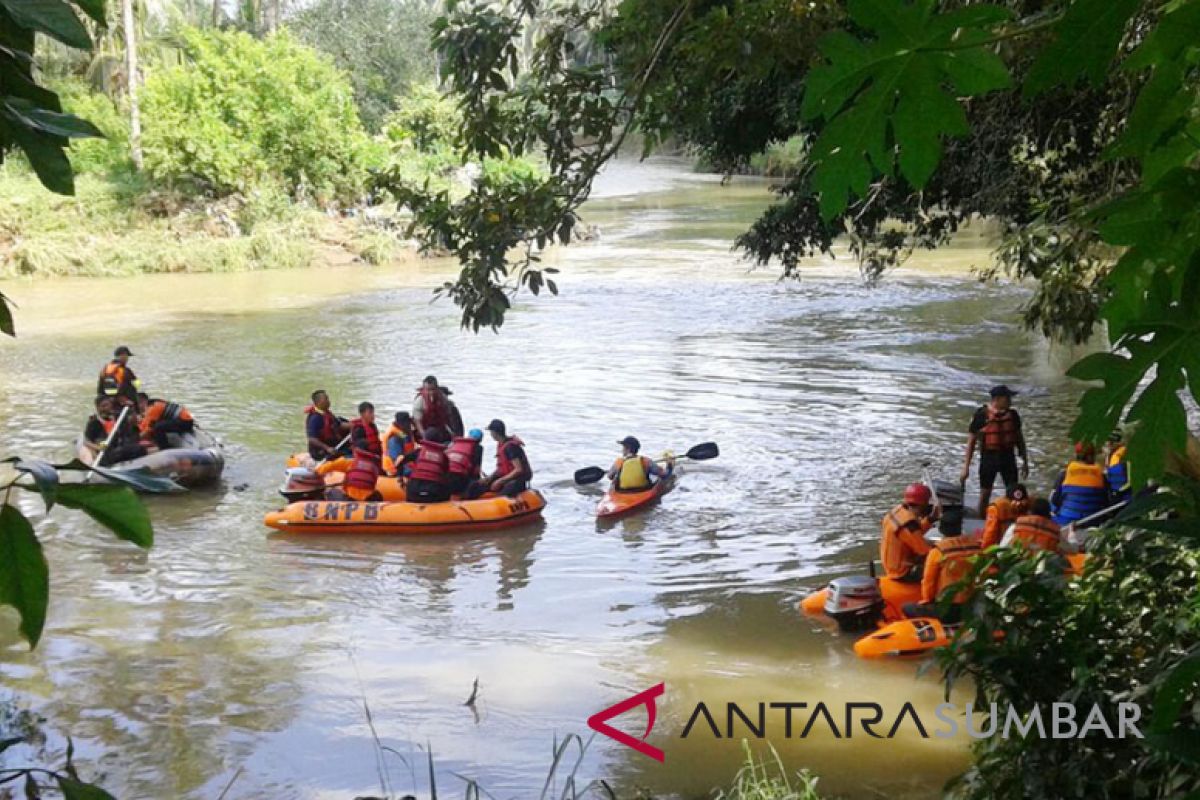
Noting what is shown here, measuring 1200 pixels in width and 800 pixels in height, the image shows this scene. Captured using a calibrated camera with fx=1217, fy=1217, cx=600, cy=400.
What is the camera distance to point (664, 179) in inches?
2322

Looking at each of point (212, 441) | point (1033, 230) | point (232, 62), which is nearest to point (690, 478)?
point (212, 441)

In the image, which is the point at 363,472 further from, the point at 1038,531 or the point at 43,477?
the point at 43,477

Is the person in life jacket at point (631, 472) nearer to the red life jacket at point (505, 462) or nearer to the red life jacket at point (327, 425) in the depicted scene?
the red life jacket at point (505, 462)

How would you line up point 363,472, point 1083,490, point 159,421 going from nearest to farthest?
point 1083,490 → point 363,472 → point 159,421

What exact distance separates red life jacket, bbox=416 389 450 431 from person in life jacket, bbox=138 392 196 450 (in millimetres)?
2812

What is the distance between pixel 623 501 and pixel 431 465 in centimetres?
192

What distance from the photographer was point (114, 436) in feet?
42.7

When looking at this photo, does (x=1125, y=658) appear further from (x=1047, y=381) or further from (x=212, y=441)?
(x=1047, y=381)

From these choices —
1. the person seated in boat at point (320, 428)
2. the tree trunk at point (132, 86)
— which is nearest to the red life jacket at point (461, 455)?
the person seated in boat at point (320, 428)

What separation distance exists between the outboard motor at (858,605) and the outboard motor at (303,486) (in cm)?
577

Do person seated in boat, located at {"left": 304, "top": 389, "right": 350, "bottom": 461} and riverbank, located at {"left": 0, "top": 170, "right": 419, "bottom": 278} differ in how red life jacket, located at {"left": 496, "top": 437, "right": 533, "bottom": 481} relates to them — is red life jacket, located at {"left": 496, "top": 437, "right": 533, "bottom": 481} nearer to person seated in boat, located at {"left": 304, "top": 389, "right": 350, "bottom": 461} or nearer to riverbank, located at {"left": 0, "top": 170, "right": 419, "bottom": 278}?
person seated in boat, located at {"left": 304, "top": 389, "right": 350, "bottom": 461}

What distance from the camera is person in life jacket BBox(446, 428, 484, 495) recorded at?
11992 millimetres

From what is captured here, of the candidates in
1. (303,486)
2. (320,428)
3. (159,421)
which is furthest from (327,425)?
(159,421)

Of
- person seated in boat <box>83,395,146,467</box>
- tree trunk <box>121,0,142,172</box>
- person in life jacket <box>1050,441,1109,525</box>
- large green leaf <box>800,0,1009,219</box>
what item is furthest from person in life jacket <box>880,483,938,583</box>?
tree trunk <box>121,0,142,172</box>
